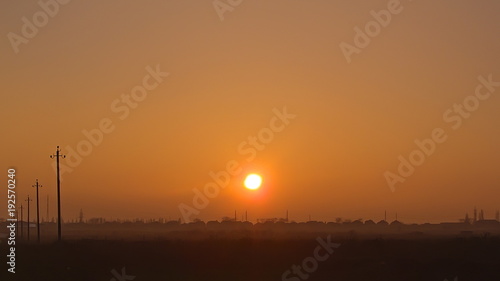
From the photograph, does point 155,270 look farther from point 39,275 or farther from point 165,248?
point 165,248

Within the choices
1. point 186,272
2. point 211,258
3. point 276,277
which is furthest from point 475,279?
point 211,258

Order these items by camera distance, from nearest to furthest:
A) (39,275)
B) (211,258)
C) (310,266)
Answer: (39,275) < (310,266) < (211,258)

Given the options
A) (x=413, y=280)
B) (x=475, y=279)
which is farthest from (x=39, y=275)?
(x=475, y=279)

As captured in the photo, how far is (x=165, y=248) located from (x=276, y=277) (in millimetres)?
22525

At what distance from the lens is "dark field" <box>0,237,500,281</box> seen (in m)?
37.1

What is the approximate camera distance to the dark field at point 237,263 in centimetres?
3706

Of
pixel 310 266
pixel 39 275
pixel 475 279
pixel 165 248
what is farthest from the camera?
pixel 165 248

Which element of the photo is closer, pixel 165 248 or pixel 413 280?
pixel 413 280

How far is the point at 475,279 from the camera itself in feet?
122

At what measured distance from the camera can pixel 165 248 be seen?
57.2 meters

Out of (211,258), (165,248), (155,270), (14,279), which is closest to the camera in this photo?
(14,279)

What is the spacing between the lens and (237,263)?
1807 inches

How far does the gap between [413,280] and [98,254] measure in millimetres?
22455

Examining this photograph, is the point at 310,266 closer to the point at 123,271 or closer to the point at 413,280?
the point at 413,280
